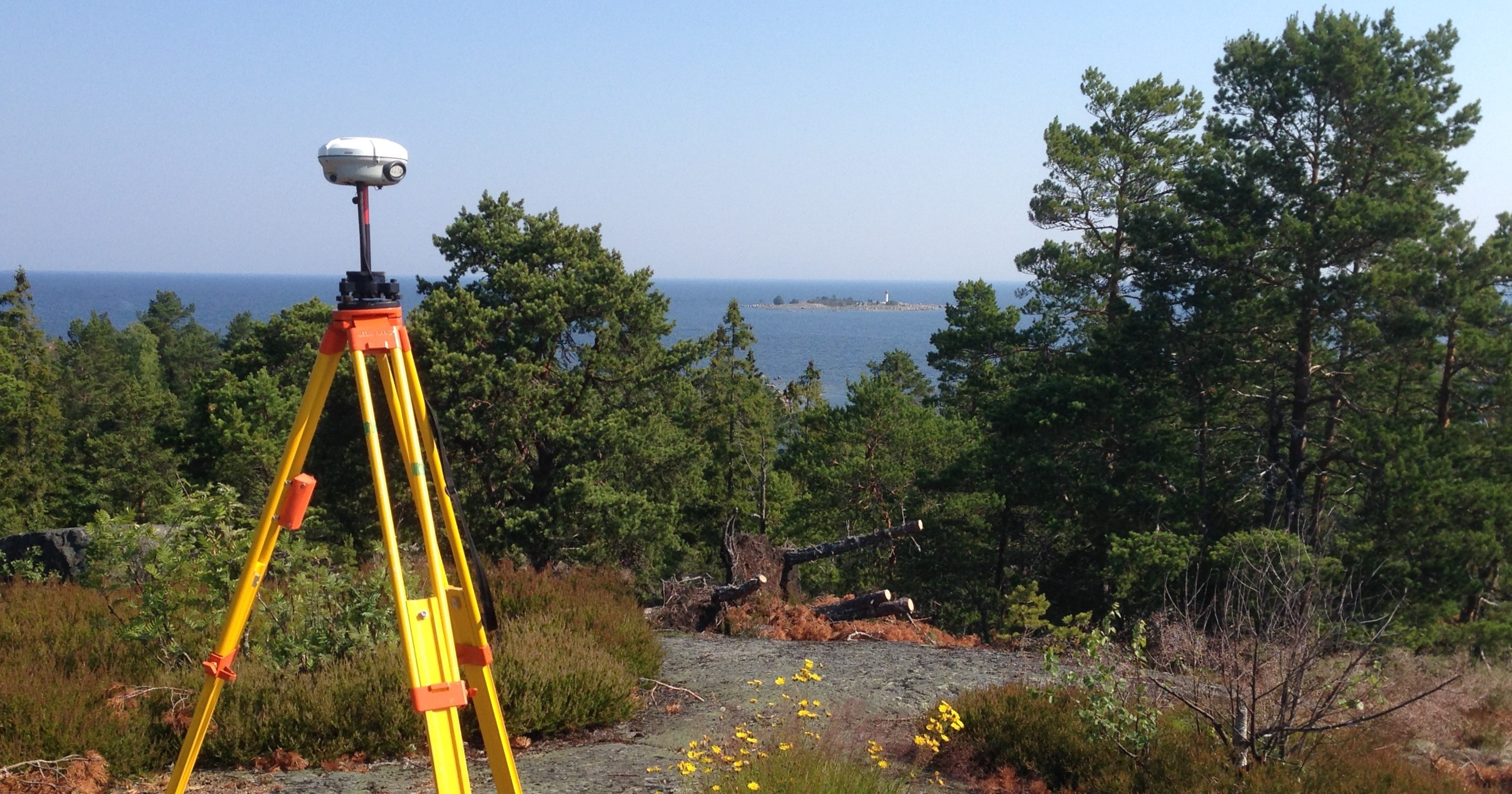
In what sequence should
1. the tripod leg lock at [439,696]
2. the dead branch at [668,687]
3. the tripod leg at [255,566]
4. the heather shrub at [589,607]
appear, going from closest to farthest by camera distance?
the tripod leg lock at [439,696], the tripod leg at [255,566], the dead branch at [668,687], the heather shrub at [589,607]

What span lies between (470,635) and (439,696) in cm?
51

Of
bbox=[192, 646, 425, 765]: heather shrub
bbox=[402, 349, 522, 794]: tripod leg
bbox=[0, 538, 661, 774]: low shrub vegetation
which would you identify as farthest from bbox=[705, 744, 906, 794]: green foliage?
bbox=[192, 646, 425, 765]: heather shrub

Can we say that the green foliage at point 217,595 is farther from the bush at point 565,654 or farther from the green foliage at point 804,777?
the green foliage at point 804,777

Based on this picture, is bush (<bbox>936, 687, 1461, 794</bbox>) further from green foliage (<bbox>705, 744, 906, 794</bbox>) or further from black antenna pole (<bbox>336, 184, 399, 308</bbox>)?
black antenna pole (<bbox>336, 184, 399, 308</bbox>)

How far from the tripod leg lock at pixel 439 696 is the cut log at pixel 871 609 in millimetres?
8366

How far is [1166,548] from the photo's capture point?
46.6 ft

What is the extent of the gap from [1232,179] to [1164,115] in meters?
6.86

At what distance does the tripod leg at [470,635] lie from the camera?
9.50 feet

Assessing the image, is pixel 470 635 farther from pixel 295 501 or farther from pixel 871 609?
pixel 871 609

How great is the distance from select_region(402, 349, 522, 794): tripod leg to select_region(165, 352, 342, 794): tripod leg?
0.27m

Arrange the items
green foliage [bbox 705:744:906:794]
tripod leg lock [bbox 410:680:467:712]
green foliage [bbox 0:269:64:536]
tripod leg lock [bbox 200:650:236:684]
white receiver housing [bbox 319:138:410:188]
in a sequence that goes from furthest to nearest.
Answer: green foliage [bbox 0:269:64:536], green foliage [bbox 705:744:906:794], tripod leg lock [bbox 200:650:236:684], white receiver housing [bbox 319:138:410:188], tripod leg lock [bbox 410:680:467:712]

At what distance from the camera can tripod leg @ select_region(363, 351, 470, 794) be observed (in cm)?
251

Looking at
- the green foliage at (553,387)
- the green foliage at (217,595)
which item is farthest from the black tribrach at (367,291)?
the green foliage at (553,387)

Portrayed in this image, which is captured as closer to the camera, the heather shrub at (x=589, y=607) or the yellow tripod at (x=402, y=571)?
the yellow tripod at (x=402, y=571)
